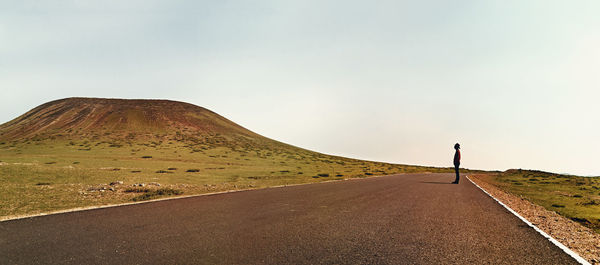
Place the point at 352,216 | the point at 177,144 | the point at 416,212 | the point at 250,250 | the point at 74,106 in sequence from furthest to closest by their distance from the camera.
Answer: the point at 74,106, the point at 177,144, the point at 416,212, the point at 352,216, the point at 250,250

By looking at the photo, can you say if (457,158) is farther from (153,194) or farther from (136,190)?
(136,190)

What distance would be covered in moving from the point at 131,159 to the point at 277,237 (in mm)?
48480

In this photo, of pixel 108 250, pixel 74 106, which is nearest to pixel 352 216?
pixel 108 250

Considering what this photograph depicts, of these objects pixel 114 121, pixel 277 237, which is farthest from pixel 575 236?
pixel 114 121

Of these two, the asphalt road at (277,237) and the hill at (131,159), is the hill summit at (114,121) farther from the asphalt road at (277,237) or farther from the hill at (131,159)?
the asphalt road at (277,237)

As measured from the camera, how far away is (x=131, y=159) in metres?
47.7

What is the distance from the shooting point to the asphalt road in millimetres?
5316

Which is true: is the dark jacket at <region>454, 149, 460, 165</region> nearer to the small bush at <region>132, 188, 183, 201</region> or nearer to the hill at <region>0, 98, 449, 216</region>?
the hill at <region>0, 98, 449, 216</region>

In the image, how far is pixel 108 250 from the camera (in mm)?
5785

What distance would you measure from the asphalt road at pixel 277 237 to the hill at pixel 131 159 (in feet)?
16.2

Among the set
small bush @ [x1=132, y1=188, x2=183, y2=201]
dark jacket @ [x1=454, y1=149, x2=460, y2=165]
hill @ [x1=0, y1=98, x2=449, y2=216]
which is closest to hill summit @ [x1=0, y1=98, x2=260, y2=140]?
hill @ [x1=0, y1=98, x2=449, y2=216]

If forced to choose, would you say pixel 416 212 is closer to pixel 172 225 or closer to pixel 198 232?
pixel 198 232

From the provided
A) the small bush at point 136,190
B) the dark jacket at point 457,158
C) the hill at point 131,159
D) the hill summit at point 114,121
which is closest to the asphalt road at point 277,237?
the hill at point 131,159

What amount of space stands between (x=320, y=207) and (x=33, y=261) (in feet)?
25.3
